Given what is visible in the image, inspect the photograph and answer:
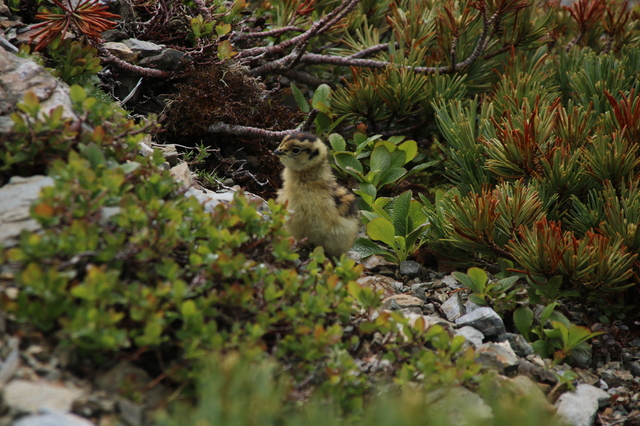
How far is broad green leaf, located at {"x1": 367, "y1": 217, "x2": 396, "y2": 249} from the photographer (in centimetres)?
538

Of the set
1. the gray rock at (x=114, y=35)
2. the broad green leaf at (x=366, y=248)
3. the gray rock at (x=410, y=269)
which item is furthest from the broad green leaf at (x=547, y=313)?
the gray rock at (x=114, y=35)

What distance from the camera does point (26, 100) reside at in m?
3.46

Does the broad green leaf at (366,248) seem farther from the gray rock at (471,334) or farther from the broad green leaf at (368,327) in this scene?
the broad green leaf at (368,327)

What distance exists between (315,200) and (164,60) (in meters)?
2.38

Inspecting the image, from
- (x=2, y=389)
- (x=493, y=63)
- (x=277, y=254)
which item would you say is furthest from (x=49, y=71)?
(x=493, y=63)

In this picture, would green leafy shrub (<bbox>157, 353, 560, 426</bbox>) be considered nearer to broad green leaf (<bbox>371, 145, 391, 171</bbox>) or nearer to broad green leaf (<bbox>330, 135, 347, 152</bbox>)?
broad green leaf (<bbox>371, 145, 391, 171</bbox>)

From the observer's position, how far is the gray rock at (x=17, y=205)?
3.10 metres

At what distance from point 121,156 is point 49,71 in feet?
4.39

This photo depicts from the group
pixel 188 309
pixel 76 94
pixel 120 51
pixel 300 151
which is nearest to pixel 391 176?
pixel 300 151

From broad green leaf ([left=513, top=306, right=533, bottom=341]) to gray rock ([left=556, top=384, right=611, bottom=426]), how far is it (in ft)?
1.92

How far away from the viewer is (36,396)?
8.39ft

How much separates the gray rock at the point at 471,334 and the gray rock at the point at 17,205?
121 inches

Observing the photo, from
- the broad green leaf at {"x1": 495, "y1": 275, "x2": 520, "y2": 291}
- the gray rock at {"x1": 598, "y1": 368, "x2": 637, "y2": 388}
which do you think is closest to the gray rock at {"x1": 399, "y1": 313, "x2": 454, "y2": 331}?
the broad green leaf at {"x1": 495, "y1": 275, "x2": 520, "y2": 291}

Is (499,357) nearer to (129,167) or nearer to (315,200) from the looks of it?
(315,200)
